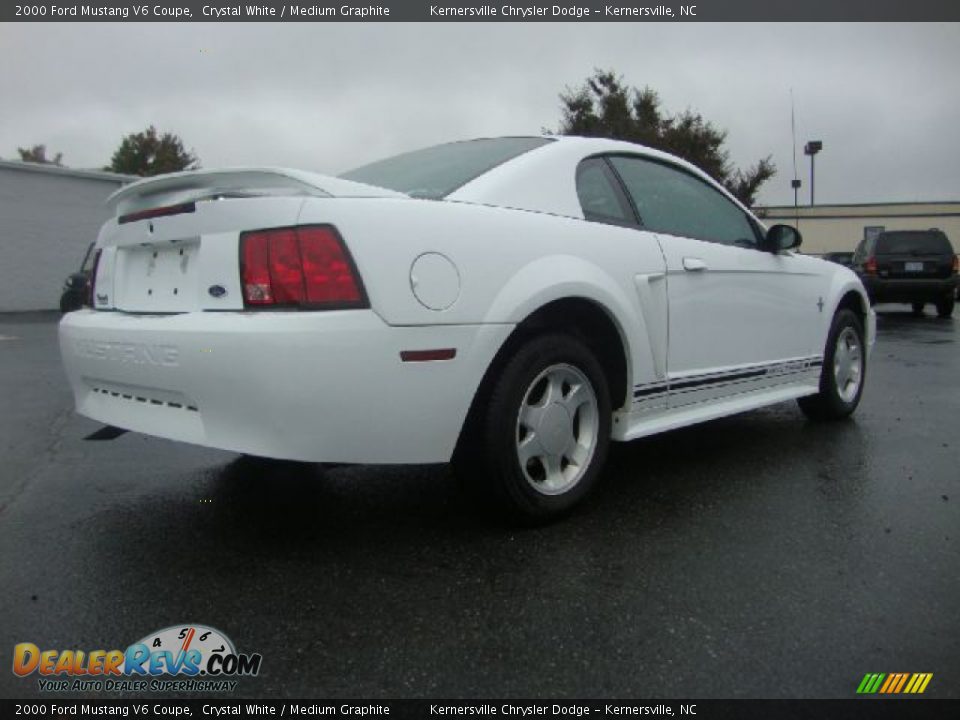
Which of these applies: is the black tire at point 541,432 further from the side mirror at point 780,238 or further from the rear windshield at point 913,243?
the rear windshield at point 913,243

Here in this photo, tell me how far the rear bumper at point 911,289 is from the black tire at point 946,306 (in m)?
0.12

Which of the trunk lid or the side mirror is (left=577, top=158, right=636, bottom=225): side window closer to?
the trunk lid

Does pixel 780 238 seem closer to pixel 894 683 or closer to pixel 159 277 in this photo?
pixel 894 683

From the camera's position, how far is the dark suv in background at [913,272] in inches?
566

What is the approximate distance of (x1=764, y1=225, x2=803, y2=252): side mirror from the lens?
424 centimetres

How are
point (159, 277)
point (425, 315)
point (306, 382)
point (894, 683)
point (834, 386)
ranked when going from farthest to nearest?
point (834, 386)
point (159, 277)
point (425, 315)
point (306, 382)
point (894, 683)

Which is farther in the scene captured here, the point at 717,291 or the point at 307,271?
the point at 717,291

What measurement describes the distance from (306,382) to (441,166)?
1333 millimetres

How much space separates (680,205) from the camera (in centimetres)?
380

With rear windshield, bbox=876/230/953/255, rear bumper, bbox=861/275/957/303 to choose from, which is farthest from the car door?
rear windshield, bbox=876/230/953/255

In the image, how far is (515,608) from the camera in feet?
7.29

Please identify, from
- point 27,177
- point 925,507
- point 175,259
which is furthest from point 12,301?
point 925,507

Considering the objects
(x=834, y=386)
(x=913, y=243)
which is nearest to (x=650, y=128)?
(x=913, y=243)

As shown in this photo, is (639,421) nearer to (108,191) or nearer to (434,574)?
(434,574)
